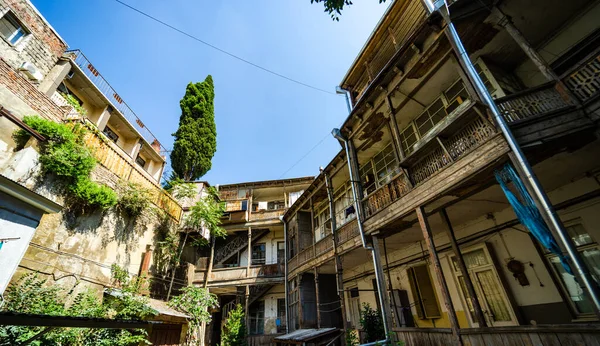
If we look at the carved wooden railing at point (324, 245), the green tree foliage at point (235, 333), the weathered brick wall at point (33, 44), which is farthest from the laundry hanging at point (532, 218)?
the weathered brick wall at point (33, 44)

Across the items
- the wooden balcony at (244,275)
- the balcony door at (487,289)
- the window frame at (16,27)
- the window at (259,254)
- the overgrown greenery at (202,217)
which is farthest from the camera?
the window at (259,254)

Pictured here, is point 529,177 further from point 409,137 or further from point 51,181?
point 51,181

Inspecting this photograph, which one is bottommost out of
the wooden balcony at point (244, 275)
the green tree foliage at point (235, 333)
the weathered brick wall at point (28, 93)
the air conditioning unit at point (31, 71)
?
the green tree foliage at point (235, 333)

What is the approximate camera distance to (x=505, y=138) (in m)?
5.19

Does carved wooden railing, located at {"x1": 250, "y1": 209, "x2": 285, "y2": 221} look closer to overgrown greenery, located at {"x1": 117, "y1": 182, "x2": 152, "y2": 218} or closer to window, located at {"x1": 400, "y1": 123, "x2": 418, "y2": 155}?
overgrown greenery, located at {"x1": 117, "y1": 182, "x2": 152, "y2": 218}

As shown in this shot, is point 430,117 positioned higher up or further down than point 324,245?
higher up

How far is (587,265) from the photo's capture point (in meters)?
6.30

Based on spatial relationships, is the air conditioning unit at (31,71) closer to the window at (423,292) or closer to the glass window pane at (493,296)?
the window at (423,292)

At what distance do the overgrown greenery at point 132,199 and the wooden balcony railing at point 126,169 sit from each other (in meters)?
0.41

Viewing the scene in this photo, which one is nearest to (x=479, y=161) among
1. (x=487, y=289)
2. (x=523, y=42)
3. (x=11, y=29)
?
(x=523, y=42)

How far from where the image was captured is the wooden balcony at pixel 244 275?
1689 centimetres

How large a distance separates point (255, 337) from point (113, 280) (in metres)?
8.98

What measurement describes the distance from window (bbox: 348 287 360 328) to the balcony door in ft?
18.7

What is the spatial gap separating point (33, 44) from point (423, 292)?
20.4 metres
